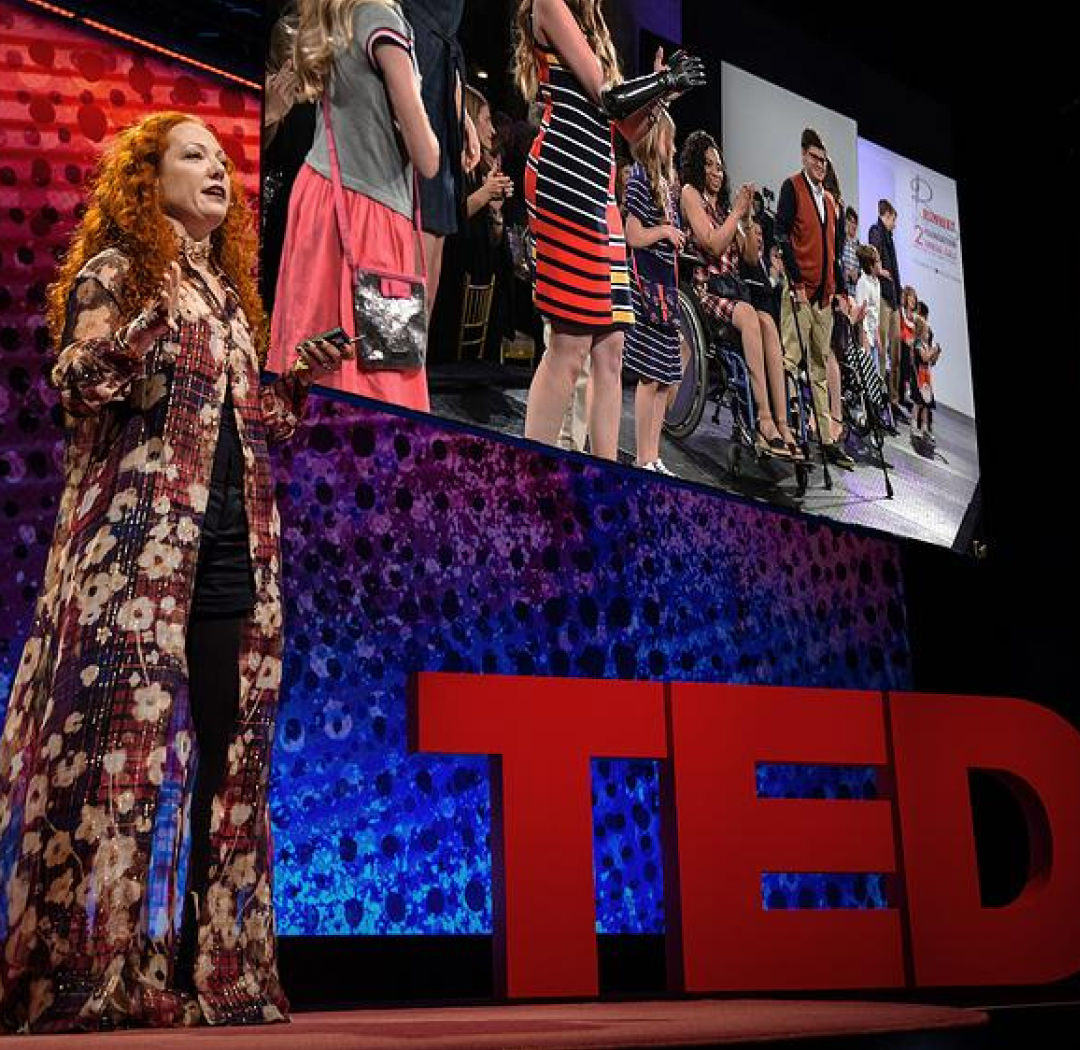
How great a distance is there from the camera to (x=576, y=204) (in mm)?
3793

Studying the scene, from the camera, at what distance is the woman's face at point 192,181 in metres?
2.53

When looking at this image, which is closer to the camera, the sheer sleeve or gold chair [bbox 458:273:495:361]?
the sheer sleeve

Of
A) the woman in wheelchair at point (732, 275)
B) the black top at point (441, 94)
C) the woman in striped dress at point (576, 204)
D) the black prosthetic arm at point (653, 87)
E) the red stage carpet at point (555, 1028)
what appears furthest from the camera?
the woman in wheelchair at point (732, 275)

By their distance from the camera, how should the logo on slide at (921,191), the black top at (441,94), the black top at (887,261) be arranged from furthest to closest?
the logo on slide at (921,191) → the black top at (887,261) → the black top at (441,94)

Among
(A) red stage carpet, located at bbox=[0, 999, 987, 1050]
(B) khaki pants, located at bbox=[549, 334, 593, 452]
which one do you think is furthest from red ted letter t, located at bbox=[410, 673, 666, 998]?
(B) khaki pants, located at bbox=[549, 334, 593, 452]

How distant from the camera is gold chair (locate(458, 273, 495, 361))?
11.5 feet

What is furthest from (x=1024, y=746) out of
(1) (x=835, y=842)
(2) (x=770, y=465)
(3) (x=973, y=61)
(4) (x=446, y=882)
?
(3) (x=973, y=61)

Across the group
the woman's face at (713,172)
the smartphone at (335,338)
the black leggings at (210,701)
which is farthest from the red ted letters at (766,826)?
the woman's face at (713,172)

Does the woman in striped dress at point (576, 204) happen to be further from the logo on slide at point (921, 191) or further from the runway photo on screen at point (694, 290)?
the logo on slide at point (921, 191)

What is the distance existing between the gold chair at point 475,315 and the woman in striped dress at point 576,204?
18cm

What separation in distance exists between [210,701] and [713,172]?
249cm

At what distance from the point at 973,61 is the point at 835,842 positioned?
2.95 m

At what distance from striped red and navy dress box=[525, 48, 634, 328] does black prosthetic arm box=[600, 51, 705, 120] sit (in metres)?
0.05

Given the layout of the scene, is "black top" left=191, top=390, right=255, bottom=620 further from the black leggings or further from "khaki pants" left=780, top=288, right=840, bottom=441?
"khaki pants" left=780, top=288, right=840, bottom=441
